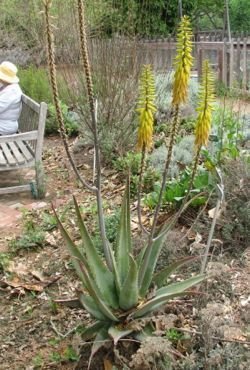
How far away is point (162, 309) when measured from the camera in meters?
3.17

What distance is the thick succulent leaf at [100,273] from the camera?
10.1ft

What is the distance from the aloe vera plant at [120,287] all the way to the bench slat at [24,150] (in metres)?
3.18

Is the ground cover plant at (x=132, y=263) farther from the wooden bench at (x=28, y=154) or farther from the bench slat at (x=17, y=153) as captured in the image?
the bench slat at (x=17, y=153)

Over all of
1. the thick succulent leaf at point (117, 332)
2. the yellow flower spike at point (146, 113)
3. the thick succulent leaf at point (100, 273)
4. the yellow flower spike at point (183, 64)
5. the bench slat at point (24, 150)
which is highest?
the yellow flower spike at point (183, 64)

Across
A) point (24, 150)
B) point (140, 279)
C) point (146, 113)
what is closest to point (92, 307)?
point (140, 279)

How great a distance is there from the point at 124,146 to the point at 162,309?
393 centimetres

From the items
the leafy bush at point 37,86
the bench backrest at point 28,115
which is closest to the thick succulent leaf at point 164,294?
the bench backrest at point 28,115

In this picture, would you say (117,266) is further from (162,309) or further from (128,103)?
(128,103)

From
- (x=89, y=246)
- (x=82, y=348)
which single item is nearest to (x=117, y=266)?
(x=89, y=246)

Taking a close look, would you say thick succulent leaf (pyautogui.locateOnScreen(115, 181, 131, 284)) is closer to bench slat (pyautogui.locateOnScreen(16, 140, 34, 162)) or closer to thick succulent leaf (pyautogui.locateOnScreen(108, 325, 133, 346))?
thick succulent leaf (pyautogui.locateOnScreen(108, 325, 133, 346))

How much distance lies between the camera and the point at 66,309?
148 inches

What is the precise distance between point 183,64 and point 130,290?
1152mm

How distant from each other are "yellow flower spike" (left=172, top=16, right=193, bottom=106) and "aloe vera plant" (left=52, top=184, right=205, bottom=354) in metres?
0.70

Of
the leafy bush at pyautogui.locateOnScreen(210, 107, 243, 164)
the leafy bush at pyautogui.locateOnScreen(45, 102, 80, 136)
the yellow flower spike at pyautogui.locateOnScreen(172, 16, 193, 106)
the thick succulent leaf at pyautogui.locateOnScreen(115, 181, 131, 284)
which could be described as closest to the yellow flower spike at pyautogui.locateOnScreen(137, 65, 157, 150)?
the yellow flower spike at pyautogui.locateOnScreen(172, 16, 193, 106)
